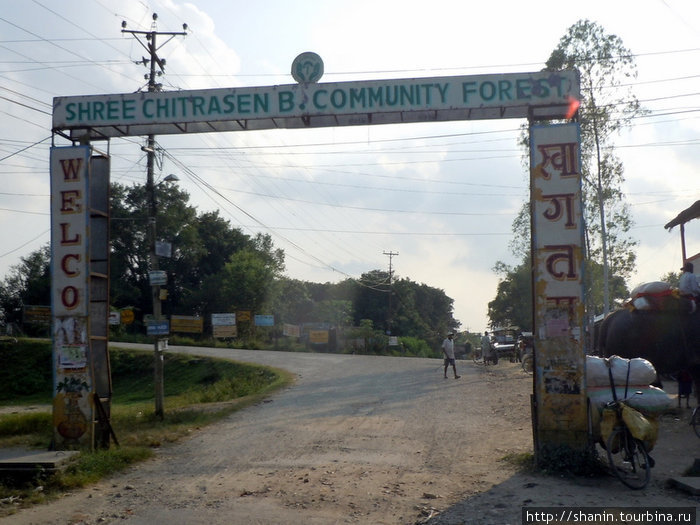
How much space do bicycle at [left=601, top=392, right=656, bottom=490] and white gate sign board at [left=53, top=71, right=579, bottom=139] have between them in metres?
4.35

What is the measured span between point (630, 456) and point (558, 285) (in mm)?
2428

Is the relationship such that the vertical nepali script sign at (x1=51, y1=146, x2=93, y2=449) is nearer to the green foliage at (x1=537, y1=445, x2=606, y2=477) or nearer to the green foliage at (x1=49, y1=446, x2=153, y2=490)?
the green foliage at (x1=49, y1=446, x2=153, y2=490)

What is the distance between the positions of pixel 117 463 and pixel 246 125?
5608 millimetres

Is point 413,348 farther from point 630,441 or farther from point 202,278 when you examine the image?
point 630,441

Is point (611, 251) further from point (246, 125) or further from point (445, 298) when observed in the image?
point (445, 298)

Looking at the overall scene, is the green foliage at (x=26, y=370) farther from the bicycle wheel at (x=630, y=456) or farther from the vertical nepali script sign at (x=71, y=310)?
the bicycle wheel at (x=630, y=456)

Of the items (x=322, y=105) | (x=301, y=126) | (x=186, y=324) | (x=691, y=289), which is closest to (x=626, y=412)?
(x=691, y=289)

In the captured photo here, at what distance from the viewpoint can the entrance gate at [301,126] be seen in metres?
9.30

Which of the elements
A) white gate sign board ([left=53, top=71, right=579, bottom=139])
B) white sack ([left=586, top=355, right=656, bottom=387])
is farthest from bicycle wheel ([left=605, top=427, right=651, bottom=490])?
white gate sign board ([left=53, top=71, right=579, bottom=139])

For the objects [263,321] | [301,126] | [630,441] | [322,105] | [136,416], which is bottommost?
[136,416]

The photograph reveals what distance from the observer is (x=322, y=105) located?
10.3m

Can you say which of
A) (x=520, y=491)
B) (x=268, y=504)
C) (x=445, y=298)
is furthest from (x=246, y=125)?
(x=445, y=298)

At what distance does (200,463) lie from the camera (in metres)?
10.1

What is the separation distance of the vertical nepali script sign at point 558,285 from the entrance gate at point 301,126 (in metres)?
0.01
